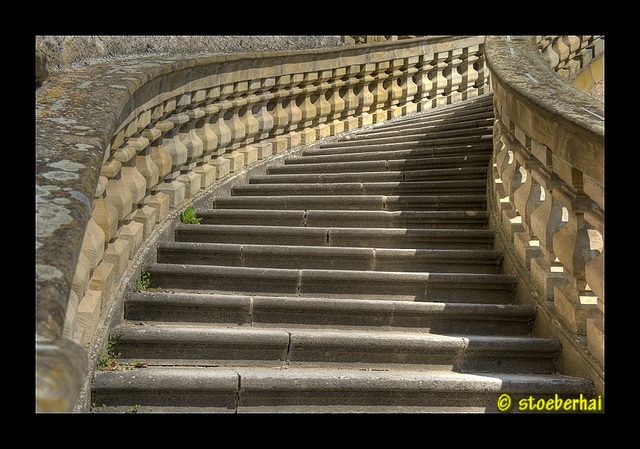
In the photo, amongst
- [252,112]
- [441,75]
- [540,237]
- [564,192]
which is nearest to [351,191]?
[252,112]

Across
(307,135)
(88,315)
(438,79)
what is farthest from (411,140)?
(88,315)

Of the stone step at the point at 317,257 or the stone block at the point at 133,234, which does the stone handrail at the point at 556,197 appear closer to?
the stone step at the point at 317,257

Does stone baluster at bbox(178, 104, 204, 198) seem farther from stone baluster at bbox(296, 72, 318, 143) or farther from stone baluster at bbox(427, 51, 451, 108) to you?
stone baluster at bbox(427, 51, 451, 108)

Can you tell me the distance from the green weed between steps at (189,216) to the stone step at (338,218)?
13cm

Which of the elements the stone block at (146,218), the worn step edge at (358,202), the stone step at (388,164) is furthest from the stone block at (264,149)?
the stone block at (146,218)

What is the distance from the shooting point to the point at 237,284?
518cm

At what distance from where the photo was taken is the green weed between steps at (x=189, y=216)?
597 cm

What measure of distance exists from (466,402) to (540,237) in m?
0.97

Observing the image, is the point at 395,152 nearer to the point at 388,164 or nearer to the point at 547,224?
the point at 388,164

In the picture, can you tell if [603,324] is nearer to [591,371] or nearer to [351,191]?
[591,371]

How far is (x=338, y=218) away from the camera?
20.4 ft

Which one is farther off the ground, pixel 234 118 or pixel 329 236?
pixel 234 118

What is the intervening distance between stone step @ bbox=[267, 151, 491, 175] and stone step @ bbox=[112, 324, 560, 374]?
8.86 feet

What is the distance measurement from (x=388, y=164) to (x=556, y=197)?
10.6 ft
